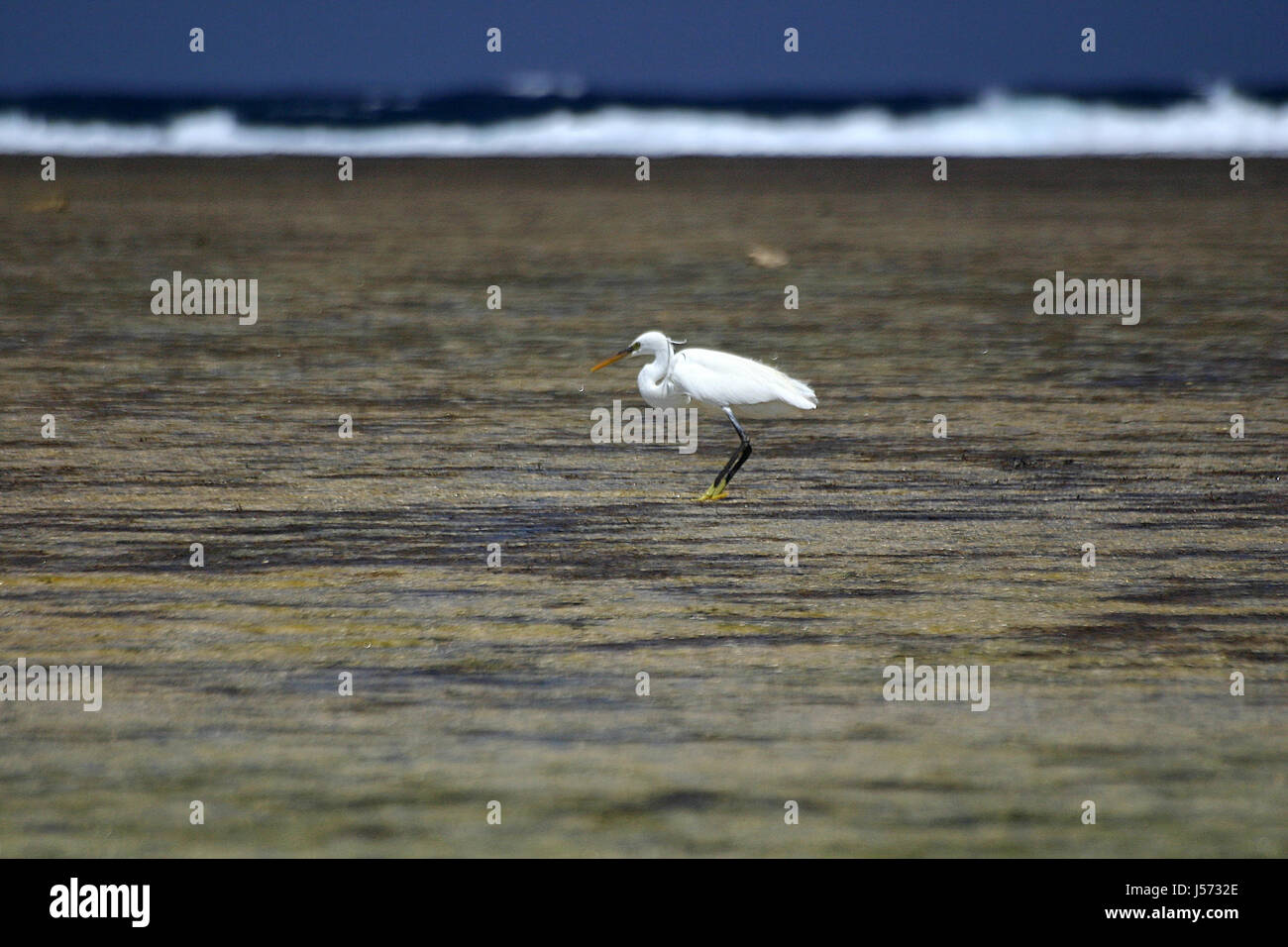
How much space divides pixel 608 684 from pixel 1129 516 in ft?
10.5

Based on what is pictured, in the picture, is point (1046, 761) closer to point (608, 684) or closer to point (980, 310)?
point (608, 684)

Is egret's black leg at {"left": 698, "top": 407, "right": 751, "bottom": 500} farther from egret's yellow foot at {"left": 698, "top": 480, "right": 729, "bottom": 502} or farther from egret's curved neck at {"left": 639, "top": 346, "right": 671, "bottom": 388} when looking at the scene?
egret's curved neck at {"left": 639, "top": 346, "right": 671, "bottom": 388}

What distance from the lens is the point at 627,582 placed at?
688 cm

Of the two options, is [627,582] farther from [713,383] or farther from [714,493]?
[713,383]

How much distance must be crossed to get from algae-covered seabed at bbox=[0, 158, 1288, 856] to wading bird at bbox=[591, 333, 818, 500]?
0.36m

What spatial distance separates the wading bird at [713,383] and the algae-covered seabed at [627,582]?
355mm

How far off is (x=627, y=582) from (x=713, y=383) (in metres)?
1.93

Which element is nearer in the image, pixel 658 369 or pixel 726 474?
pixel 726 474

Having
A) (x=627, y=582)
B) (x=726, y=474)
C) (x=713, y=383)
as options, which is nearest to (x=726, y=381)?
(x=713, y=383)

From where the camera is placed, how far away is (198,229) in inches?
893

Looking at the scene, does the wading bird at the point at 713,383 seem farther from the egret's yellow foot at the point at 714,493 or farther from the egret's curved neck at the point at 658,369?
the egret's yellow foot at the point at 714,493

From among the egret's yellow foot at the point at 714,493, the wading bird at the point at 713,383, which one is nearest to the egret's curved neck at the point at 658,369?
the wading bird at the point at 713,383

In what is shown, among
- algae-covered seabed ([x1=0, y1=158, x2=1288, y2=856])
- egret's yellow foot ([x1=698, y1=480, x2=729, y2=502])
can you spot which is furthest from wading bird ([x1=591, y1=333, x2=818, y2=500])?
algae-covered seabed ([x1=0, y1=158, x2=1288, y2=856])

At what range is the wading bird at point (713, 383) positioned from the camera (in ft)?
28.0
